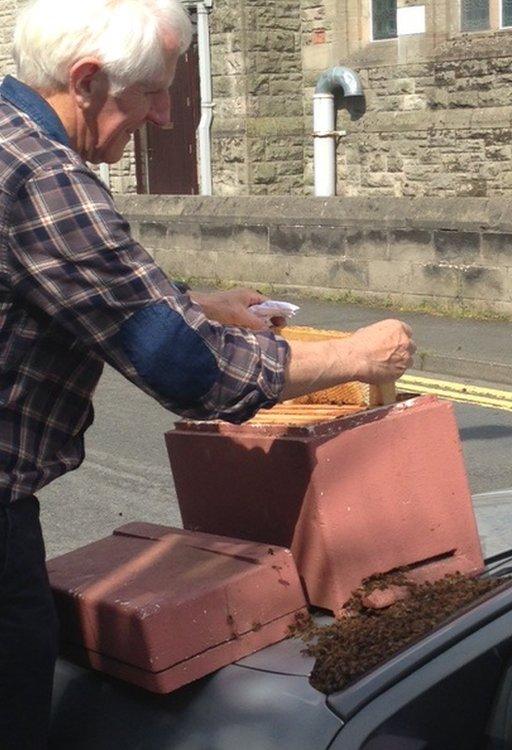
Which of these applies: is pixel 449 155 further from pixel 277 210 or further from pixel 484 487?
pixel 484 487

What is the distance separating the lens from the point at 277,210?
14406 millimetres

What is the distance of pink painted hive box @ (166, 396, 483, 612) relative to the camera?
2518 millimetres

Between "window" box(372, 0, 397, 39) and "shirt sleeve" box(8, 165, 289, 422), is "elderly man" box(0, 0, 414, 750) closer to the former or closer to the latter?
"shirt sleeve" box(8, 165, 289, 422)

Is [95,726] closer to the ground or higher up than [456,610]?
closer to the ground

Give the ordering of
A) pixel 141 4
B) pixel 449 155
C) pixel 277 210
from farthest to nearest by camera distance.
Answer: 1. pixel 449 155
2. pixel 277 210
3. pixel 141 4

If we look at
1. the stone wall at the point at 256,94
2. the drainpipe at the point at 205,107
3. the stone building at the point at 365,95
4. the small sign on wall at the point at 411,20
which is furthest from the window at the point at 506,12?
the drainpipe at the point at 205,107

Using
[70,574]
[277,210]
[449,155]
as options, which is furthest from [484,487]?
[449,155]

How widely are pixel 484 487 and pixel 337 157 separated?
14.2m

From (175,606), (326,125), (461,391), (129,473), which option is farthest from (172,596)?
(326,125)

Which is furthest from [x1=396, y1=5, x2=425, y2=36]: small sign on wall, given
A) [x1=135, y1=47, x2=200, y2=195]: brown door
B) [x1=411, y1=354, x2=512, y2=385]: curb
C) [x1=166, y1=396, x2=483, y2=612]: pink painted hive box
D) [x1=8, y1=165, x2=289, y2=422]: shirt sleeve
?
[x1=8, y1=165, x2=289, y2=422]: shirt sleeve

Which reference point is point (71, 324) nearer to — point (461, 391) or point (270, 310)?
point (270, 310)

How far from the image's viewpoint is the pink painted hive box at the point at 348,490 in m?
2.52

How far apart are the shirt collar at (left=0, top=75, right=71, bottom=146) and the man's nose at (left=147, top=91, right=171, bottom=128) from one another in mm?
176

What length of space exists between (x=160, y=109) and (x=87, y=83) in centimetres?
17
